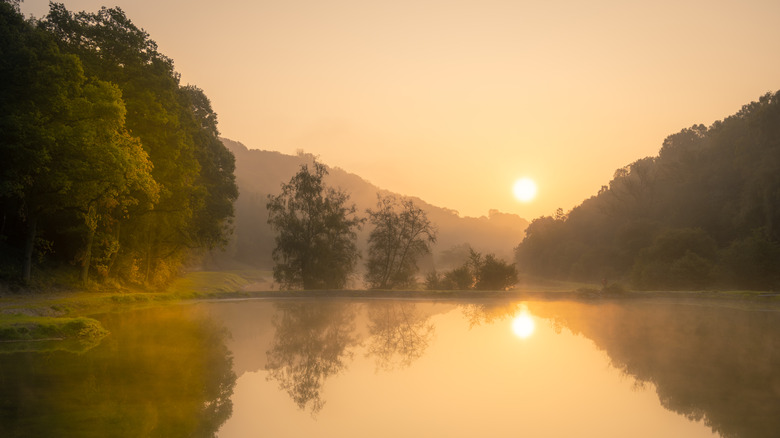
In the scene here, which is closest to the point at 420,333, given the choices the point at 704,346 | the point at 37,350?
the point at 704,346

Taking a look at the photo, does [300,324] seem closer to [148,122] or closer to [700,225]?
[148,122]

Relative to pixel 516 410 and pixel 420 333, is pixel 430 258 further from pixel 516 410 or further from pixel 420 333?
pixel 516 410

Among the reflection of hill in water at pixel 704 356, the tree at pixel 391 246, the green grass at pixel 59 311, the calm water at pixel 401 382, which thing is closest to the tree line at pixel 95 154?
the green grass at pixel 59 311

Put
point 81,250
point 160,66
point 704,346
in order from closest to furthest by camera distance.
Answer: point 704,346
point 81,250
point 160,66

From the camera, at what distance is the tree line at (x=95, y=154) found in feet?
78.4

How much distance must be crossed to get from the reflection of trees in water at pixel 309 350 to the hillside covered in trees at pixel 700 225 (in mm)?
34837

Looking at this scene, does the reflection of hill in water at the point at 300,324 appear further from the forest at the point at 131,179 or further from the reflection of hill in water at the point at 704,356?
the forest at the point at 131,179

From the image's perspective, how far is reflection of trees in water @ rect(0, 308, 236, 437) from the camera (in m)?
7.71

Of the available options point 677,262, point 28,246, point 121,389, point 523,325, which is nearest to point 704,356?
point 523,325

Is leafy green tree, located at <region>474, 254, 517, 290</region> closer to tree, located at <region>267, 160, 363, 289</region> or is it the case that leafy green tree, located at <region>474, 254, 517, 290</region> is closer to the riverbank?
the riverbank

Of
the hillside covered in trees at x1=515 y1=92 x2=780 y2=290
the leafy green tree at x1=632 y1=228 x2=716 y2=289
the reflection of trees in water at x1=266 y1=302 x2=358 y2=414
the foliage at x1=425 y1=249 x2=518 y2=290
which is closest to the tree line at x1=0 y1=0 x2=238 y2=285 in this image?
the reflection of trees in water at x1=266 y1=302 x2=358 y2=414

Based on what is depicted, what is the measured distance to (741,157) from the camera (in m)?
57.2

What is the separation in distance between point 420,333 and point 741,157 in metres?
54.2

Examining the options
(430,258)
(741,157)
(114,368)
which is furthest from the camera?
(430,258)
